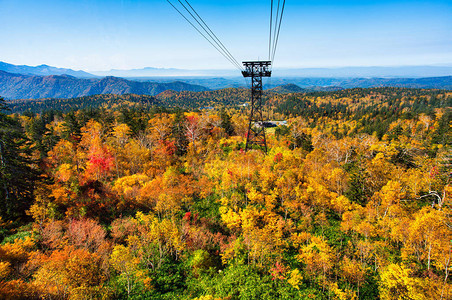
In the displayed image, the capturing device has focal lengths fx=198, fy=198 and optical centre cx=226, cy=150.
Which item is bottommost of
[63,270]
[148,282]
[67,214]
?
[148,282]

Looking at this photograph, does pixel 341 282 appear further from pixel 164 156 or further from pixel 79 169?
pixel 79 169

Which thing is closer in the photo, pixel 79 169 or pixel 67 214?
pixel 67 214

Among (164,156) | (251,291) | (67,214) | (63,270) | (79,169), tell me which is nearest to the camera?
(63,270)

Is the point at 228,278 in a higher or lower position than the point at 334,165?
lower

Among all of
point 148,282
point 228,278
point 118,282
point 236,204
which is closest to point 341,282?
point 228,278

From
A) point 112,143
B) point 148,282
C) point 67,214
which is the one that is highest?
point 112,143

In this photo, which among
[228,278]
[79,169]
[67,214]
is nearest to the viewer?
[228,278]

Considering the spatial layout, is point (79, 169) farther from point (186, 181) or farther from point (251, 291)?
point (251, 291)

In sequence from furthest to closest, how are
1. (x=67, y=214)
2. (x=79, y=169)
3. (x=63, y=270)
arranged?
(x=79, y=169)
(x=67, y=214)
(x=63, y=270)

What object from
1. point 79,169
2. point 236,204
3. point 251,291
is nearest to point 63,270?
point 251,291
